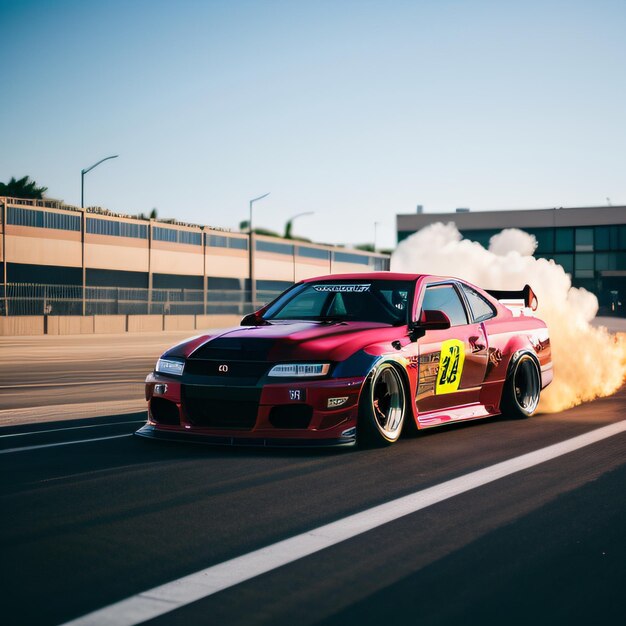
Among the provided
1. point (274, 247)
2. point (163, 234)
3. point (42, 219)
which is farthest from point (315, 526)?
point (274, 247)

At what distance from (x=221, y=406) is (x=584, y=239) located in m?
63.8

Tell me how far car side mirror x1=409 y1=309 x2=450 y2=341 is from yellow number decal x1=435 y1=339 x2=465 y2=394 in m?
0.38

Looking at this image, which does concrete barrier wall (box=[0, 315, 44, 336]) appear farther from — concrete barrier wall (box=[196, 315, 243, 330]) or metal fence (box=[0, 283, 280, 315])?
concrete barrier wall (box=[196, 315, 243, 330])

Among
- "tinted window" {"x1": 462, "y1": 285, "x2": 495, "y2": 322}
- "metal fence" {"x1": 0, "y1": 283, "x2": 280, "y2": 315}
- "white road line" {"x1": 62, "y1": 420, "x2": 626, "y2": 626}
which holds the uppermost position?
"metal fence" {"x1": 0, "y1": 283, "x2": 280, "y2": 315}

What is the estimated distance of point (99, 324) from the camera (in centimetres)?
4253

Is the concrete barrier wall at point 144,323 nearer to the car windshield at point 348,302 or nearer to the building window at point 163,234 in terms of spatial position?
the building window at point 163,234

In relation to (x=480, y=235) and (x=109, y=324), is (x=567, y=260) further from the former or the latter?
(x=109, y=324)

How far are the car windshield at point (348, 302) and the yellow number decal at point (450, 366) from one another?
0.54m

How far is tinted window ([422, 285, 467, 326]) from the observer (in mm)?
9445

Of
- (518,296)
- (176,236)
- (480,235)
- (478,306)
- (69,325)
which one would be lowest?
(69,325)

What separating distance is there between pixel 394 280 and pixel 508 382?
71.7 inches

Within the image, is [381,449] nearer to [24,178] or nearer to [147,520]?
[147,520]

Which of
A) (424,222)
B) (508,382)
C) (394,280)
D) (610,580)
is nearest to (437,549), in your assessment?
(610,580)

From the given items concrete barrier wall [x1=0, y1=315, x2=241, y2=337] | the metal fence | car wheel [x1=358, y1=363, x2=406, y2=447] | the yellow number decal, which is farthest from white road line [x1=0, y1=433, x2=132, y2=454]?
concrete barrier wall [x1=0, y1=315, x2=241, y2=337]
